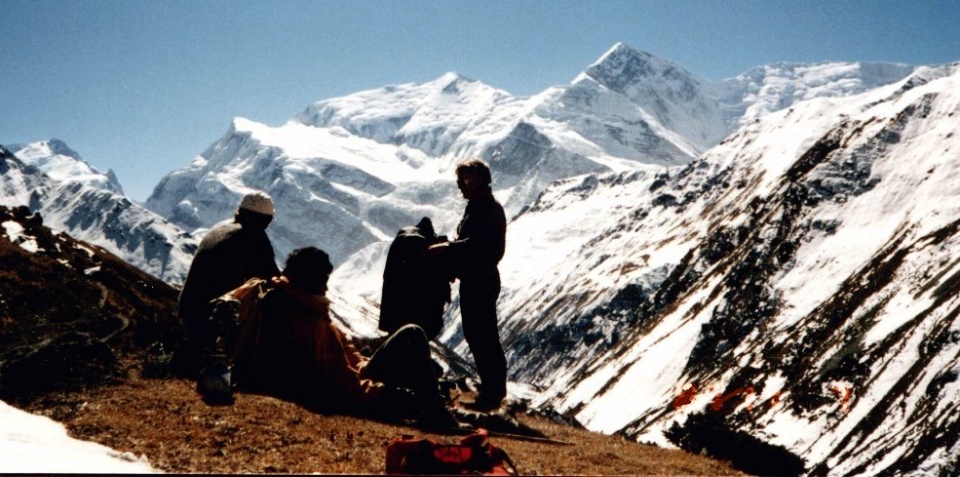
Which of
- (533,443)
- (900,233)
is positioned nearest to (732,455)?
(533,443)

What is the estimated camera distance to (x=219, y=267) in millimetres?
12156

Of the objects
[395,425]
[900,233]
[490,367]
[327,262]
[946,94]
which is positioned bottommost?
[395,425]

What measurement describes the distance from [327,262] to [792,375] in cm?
10584

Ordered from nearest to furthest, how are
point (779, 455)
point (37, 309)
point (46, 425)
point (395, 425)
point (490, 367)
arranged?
point (46, 425) → point (395, 425) → point (779, 455) → point (490, 367) → point (37, 309)

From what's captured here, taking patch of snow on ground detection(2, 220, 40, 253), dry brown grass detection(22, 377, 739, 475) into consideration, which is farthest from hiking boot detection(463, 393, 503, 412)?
patch of snow on ground detection(2, 220, 40, 253)

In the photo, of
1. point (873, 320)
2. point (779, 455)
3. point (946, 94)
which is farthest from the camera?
point (946, 94)

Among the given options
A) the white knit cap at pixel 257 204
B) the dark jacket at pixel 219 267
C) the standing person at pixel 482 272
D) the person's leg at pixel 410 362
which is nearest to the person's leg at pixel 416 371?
the person's leg at pixel 410 362

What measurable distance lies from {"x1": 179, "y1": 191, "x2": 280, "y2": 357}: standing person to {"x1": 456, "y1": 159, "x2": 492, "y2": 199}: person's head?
3164 mm

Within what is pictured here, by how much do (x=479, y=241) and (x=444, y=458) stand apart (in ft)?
19.5

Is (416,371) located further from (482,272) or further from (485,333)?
(482,272)

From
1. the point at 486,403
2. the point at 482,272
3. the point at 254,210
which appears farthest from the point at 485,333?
the point at 254,210

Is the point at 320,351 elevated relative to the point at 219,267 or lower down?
lower down

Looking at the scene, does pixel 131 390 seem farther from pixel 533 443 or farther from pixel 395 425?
pixel 533 443

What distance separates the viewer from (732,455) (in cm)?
1275
